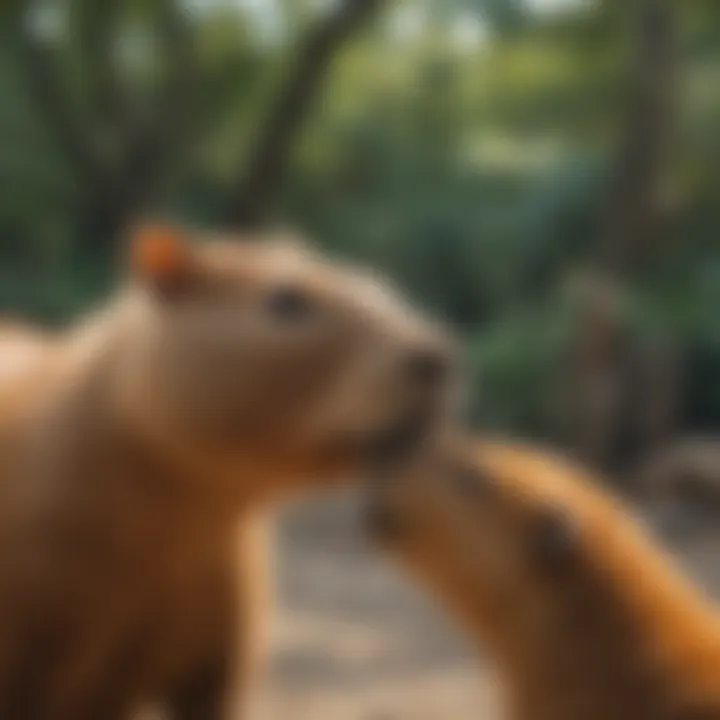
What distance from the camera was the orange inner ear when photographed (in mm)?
1978

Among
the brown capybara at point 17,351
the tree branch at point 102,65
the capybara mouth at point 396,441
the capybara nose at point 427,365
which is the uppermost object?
the tree branch at point 102,65

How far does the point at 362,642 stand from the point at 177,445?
1517 mm

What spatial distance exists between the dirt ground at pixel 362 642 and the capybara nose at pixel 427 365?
1.14m

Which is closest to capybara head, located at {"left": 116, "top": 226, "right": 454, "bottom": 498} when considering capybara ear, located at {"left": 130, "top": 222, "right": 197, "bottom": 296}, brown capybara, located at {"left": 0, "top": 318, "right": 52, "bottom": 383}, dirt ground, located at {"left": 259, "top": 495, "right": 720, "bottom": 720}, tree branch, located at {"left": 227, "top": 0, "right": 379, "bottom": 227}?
capybara ear, located at {"left": 130, "top": 222, "right": 197, "bottom": 296}

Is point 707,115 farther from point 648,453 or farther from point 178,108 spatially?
point 178,108

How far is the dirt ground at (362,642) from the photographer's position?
2887 mm

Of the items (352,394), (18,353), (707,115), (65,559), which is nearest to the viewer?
(352,394)

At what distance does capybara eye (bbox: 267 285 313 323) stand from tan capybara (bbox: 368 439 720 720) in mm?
220

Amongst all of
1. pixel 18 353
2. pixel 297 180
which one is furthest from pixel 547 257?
pixel 18 353

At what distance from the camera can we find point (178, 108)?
4.87 metres

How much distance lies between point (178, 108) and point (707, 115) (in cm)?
157

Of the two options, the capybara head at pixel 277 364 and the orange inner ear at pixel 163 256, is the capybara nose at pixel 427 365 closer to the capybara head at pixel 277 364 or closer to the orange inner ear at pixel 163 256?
the capybara head at pixel 277 364

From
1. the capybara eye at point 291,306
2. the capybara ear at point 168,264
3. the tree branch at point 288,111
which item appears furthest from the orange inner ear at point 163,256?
the tree branch at point 288,111

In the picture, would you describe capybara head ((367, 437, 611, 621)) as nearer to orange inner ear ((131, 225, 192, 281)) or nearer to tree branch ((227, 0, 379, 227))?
orange inner ear ((131, 225, 192, 281))
